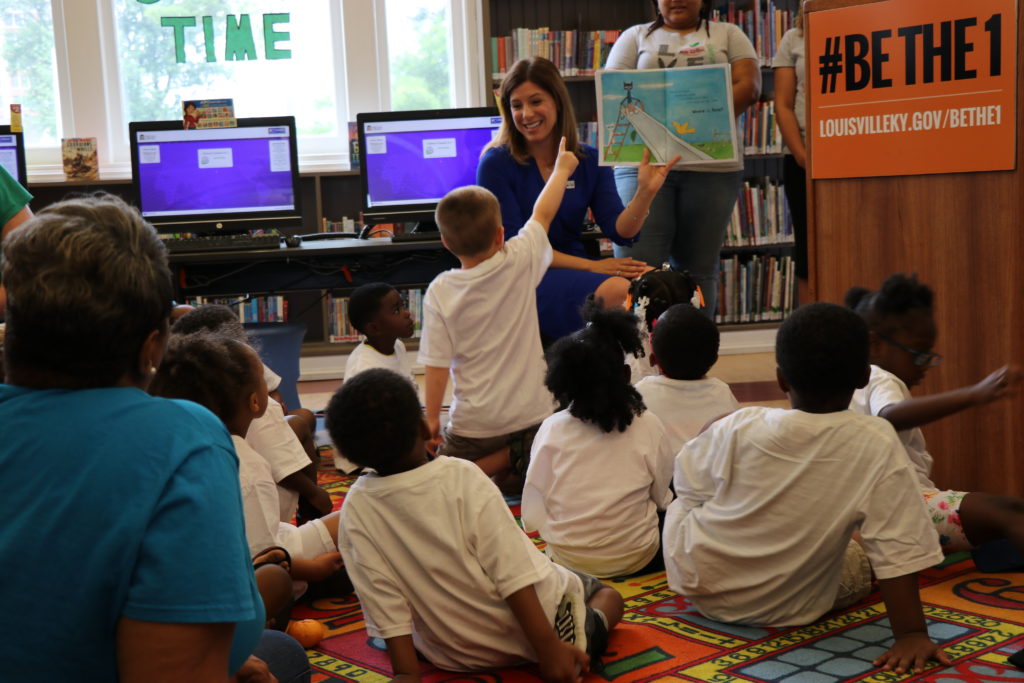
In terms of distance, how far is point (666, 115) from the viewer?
3.50 metres

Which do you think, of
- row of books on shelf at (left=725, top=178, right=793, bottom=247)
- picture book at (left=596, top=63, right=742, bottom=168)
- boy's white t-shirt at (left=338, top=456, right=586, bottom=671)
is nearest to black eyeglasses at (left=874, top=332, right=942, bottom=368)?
boy's white t-shirt at (left=338, top=456, right=586, bottom=671)

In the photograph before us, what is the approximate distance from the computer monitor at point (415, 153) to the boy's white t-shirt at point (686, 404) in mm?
2347

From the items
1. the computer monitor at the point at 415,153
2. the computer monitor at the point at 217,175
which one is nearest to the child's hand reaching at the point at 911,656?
the computer monitor at the point at 415,153

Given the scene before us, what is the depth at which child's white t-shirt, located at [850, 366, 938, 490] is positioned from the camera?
219 centimetres

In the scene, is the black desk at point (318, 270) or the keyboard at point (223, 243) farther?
the black desk at point (318, 270)

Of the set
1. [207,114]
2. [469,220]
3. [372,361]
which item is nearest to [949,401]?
[469,220]

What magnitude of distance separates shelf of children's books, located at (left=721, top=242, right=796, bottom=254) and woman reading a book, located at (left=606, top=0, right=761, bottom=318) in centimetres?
188

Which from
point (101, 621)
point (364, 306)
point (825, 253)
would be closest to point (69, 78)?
point (364, 306)

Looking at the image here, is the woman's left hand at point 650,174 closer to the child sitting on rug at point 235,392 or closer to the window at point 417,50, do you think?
the child sitting on rug at point 235,392

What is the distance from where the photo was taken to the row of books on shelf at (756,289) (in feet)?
19.4

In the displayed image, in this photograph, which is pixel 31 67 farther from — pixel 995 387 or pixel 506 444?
pixel 995 387

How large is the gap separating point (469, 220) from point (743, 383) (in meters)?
2.48

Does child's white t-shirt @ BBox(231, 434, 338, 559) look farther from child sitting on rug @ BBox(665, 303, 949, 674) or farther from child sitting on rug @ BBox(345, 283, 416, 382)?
child sitting on rug @ BBox(345, 283, 416, 382)

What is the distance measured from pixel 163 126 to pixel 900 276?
3543mm
